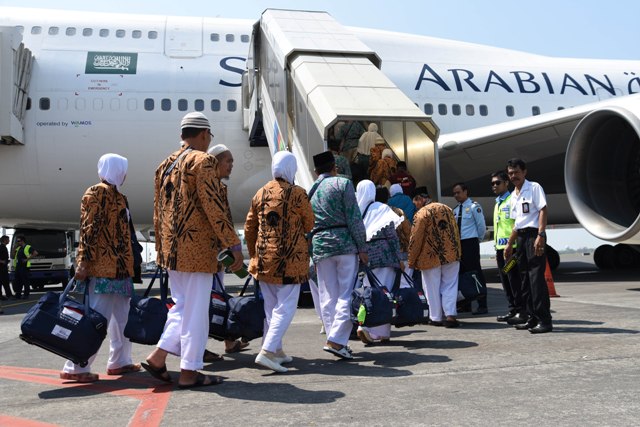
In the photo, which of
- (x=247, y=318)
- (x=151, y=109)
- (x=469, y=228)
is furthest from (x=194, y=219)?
(x=151, y=109)

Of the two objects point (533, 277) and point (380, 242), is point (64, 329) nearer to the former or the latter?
point (380, 242)

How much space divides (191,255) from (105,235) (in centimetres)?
82

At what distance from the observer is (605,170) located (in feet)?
25.7

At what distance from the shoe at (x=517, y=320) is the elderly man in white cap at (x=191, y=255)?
2876 millimetres

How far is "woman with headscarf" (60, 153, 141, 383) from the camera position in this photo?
155 inches

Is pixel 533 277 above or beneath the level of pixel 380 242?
beneath

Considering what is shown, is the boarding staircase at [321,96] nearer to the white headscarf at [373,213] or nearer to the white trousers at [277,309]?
the white headscarf at [373,213]

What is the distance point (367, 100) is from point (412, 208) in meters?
1.40

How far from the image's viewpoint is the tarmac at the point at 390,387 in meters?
2.70

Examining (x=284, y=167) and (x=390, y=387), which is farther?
(x=284, y=167)

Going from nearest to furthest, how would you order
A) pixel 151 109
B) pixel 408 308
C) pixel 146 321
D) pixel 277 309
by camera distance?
pixel 146 321 → pixel 277 309 → pixel 408 308 → pixel 151 109

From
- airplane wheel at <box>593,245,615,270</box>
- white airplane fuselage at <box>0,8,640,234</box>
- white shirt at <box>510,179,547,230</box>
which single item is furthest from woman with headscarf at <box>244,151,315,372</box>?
airplane wheel at <box>593,245,615,270</box>

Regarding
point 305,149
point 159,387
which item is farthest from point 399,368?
point 305,149

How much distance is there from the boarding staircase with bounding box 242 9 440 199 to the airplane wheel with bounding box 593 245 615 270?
26.0ft
